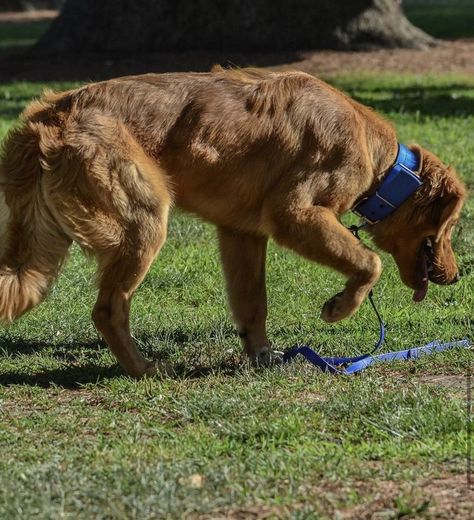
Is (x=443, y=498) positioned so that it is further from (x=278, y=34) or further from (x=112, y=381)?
(x=278, y=34)

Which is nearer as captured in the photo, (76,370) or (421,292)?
(76,370)

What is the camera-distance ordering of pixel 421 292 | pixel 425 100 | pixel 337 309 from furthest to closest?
pixel 425 100
pixel 421 292
pixel 337 309

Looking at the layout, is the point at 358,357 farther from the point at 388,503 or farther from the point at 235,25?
the point at 235,25

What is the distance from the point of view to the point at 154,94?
651 centimetres

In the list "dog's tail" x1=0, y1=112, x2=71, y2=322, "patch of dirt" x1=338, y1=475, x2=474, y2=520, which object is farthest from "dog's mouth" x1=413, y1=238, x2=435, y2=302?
"patch of dirt" x1=338, y1=475, x2=474, y2=520

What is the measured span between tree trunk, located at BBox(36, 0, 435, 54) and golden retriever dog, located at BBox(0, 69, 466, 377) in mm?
12872

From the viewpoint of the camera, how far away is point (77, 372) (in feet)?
22.3

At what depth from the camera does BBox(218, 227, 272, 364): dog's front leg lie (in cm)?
714

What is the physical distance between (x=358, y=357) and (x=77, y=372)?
165 centimetres

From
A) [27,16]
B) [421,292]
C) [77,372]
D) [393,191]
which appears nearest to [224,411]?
[77,372]

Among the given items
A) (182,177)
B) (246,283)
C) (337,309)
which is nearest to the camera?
(182,177)

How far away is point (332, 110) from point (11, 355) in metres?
2.47

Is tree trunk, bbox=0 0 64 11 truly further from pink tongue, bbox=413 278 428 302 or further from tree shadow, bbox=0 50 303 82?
pink tongue, bbox=413 278 428 302

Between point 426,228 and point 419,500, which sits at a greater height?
point 419,500
